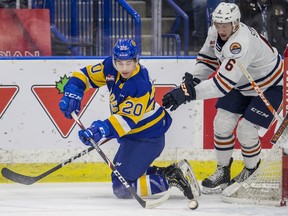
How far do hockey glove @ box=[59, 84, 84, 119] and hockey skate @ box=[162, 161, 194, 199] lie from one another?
1.93 ft

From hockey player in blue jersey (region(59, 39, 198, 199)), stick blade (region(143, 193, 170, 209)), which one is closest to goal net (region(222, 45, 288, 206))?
hockey player in blue jersey (region(59, 39, 198, 199))

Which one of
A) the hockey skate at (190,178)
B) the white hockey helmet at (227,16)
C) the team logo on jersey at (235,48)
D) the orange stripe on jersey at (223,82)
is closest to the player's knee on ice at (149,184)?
the hockey skate at (190,178)

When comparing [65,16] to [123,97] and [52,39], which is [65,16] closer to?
[52,39]

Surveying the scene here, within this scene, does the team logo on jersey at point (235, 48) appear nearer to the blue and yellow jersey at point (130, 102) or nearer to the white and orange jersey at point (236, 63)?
the white and orange jersey at point (236, 63)

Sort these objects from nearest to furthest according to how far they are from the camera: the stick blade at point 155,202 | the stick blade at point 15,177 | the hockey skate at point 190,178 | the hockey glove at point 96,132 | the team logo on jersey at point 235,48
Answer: the hockey glove at point 96,132 < the stick blade at point 155,202 < the team logo on jersey at point 235,48 < the hockey skate at point 190,178 < the stick blade at point 15,177

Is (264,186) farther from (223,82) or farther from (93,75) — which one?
(93,75)

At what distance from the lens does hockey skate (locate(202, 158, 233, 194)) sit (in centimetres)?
537

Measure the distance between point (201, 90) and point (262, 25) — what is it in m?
1.05

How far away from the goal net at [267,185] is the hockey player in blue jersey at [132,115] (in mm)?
249

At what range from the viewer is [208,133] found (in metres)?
5.87

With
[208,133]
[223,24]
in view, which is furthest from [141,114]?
[208,133]

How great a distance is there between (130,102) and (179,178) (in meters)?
0.53

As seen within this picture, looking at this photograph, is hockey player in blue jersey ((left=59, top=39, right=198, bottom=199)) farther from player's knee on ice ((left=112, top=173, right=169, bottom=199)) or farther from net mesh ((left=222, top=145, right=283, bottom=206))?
net mesh ((left=222, top=145, right=283, bottom=206))

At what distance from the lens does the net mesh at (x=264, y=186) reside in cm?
498
